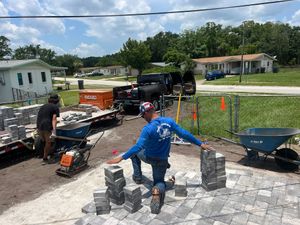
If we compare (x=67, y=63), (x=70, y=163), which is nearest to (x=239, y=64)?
(x=70, y=163)

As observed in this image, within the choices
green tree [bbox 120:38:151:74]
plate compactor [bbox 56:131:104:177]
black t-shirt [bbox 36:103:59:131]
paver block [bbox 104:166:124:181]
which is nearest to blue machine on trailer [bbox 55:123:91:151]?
black t-shirt [bbox 36:103:59:131]

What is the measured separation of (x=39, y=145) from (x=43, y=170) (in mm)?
1135

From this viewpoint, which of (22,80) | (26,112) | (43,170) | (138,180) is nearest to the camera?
(138,180)

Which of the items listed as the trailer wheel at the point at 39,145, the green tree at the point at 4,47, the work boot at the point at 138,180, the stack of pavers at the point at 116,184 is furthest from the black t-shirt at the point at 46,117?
the green tree at the point at 4,47

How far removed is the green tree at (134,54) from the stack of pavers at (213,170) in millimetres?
45383

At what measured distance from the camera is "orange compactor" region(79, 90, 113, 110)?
514 inches

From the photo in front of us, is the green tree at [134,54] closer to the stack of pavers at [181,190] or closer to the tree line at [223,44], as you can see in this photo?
the tree line at [223,44]

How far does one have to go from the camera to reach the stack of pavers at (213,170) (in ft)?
16.7

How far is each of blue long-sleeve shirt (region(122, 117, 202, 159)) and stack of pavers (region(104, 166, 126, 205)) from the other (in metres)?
0.52

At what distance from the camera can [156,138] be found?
4.43 m

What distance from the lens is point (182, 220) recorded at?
428cm

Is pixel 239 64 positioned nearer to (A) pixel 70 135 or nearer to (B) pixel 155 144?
(A) pixel 70 135

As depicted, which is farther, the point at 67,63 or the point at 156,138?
the point at 67,63

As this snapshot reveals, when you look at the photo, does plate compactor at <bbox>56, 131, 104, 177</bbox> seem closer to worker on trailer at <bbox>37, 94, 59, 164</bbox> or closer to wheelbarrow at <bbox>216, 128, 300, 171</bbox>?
worker on trailer at <bbox>37, 94, 59, 164</bbox>
